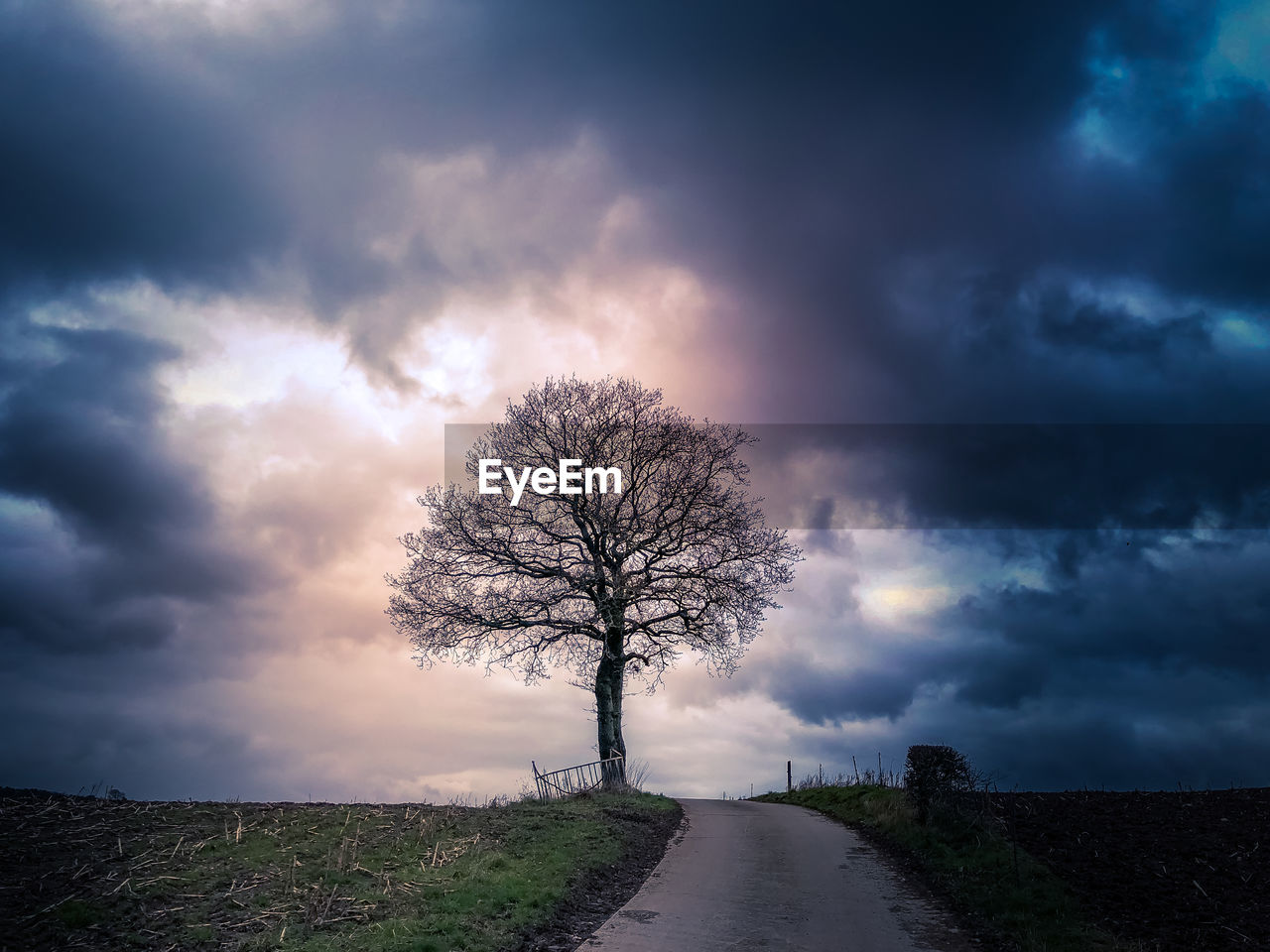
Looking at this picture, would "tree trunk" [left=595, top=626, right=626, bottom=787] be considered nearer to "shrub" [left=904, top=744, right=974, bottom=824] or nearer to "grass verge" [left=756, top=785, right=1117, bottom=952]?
"grass verge" [left=756, top=785, right=1117, bottom=952]

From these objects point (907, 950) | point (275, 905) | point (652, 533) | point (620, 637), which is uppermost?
point (652, 533)

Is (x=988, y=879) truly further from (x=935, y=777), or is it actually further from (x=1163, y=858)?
(x=935, y=777)

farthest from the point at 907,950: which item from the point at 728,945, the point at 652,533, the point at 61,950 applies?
the point at 652,533

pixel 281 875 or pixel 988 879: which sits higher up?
pixel 281 875

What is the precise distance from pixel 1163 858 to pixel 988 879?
3.46m

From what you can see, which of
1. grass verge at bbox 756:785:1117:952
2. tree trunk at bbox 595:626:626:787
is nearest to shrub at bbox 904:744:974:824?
grass verge at bbox 756:785:1117:952

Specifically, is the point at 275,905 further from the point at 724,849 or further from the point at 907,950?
the point at 724,849

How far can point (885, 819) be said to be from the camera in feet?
70.9

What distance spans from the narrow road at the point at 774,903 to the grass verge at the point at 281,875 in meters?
1.48

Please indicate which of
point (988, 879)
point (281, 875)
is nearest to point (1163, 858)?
point (988, 879)

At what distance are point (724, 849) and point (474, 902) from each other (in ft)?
26.1

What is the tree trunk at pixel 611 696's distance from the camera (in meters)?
27.8

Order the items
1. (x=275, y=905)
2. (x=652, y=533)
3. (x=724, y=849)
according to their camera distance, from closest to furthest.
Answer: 1. (x=275, y=905)
2. (x=724, y=849)
3. (x=652, y=533)

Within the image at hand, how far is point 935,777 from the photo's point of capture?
65.8ft
